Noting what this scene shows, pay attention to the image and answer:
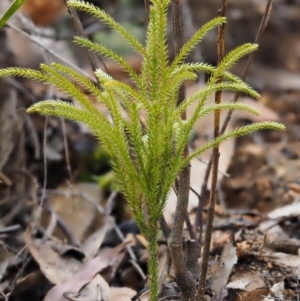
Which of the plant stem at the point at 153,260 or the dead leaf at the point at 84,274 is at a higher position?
the plant stem at the point at 153,260

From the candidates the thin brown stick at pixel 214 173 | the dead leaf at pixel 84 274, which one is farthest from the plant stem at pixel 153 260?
the dead leaf at pixel 84 274

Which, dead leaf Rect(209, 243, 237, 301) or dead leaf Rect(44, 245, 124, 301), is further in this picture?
dead leaf Rect(44, 245, 124, 301)

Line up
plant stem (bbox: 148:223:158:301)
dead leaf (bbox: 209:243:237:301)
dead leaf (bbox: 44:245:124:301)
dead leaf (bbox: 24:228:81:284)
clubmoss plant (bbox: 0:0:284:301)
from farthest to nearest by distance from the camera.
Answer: dead leaf (bbox: 24:228:81:284)
dead leaf (bbox: 44:245:124:301)
dead leaf (bbox: 209:243:237:301)
plant stem (bbox: 148:223:158:301)
clubmoss plant (bbox: 0:0:284:301)

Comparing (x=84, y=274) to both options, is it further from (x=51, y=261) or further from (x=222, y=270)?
(x=222, y=270)

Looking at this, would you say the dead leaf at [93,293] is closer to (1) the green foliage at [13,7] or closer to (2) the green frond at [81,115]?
(2) the green frond at [81,115]

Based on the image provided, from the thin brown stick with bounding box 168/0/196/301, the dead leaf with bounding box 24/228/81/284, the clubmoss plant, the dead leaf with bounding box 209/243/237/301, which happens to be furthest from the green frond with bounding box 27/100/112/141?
the dead leaf with bounding box 24/228/81/284

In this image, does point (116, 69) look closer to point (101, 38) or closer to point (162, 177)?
point (101, 38)

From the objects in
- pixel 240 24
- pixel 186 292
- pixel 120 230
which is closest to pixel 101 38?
pixel 240 24

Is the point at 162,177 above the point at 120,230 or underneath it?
above

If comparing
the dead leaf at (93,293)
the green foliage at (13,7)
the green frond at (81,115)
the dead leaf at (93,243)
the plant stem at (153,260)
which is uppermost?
the green foliage at (13,7)

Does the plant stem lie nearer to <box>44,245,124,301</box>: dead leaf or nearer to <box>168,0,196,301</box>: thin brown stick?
<box>168,0,196,301</box>: thin brown stick

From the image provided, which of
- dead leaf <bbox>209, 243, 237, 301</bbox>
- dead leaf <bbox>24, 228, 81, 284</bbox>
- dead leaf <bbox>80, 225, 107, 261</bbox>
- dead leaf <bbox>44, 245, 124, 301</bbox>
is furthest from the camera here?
dead leaf <bbox>80, 225, 107, 261</bbox>
